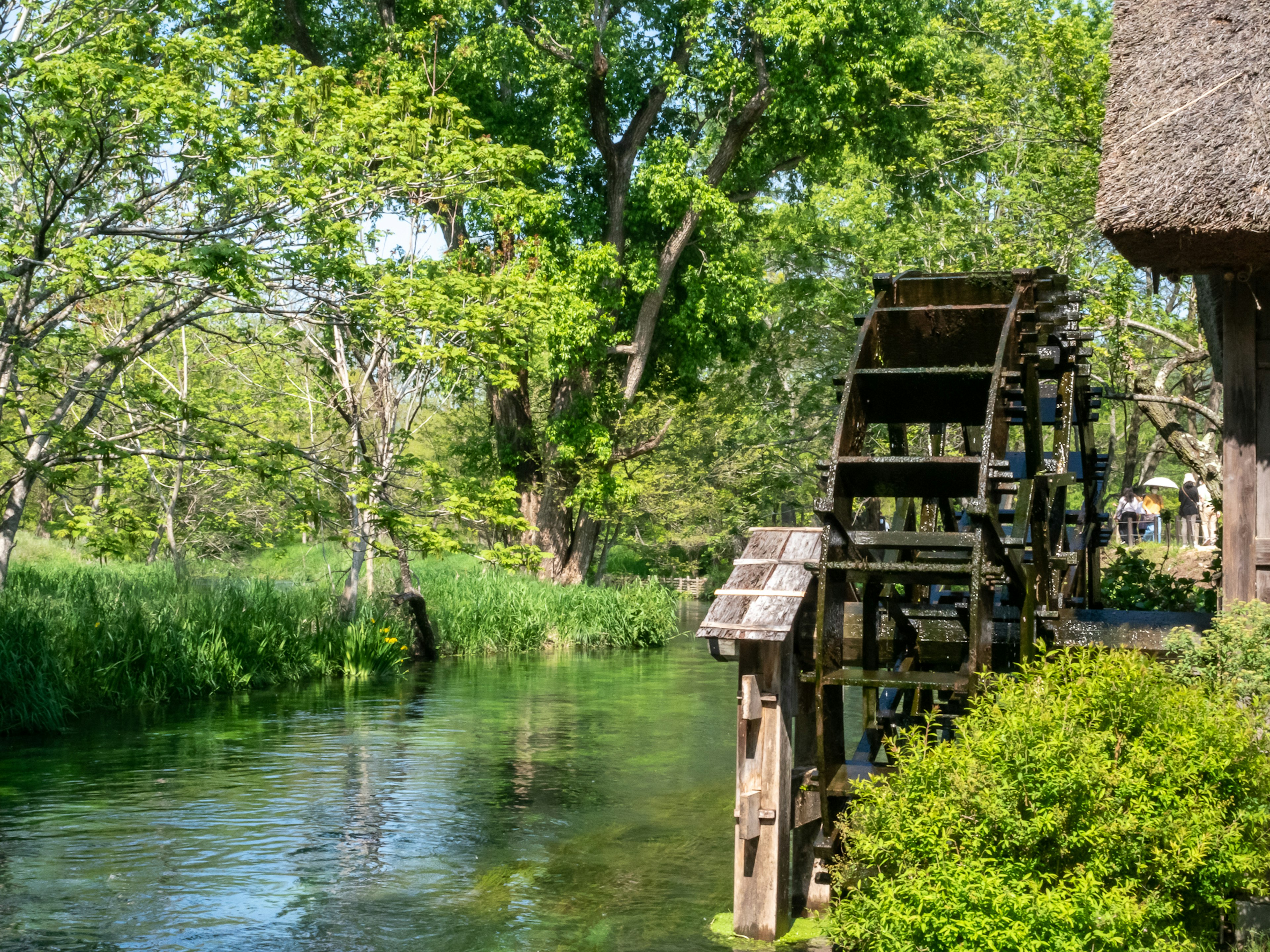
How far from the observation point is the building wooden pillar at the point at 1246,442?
7.45 metres

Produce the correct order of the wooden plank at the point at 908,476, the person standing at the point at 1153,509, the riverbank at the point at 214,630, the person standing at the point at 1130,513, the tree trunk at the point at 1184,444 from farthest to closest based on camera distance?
the person standing at the point at 1153,509, the person standing at the point at 1130,513, the tree trunk at the point at 1184,444, the riverbank at the point at 214,630, the wooden plank at the point at 908,476

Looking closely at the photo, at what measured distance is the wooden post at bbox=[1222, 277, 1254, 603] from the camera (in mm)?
7449

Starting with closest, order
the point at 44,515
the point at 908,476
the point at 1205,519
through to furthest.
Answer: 1. the point at 908,476
2. the point at 1205,519
3. the point at 44,515

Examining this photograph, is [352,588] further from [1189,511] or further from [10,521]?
[1189,511]

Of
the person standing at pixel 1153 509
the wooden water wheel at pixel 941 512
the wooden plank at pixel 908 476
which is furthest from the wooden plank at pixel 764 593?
the person standing at pixel 1153 509

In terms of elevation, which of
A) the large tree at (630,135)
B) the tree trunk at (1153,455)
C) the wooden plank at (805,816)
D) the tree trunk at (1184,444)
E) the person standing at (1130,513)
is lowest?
the wooden plank at (805,816)

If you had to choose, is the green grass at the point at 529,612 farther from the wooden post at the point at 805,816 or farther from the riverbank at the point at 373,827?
the wooden post at the point at 805,816

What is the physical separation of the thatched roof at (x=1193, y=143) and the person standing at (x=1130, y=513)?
1355 centimetres

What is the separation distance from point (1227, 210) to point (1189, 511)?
74.3ft

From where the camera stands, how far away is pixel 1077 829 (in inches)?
211

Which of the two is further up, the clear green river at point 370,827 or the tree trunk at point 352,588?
the tree trunk at point 352,588

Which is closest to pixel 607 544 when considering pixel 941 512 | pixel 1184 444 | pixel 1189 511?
pixel 1189 511

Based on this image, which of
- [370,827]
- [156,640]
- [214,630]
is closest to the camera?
[370,827]

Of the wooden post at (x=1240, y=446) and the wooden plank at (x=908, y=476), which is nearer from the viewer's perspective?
the wooden post at (x=1240, y=446)
